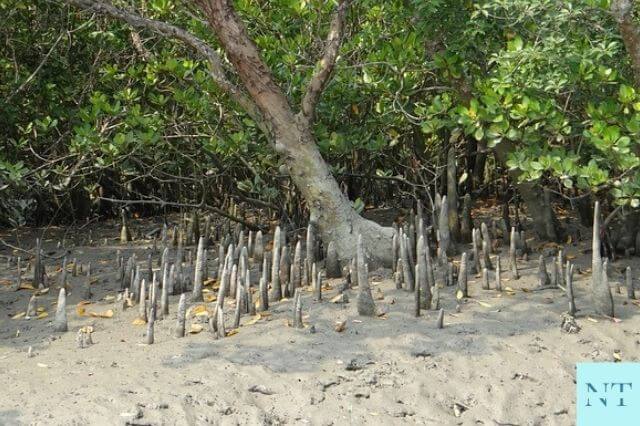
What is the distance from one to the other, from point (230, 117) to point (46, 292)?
1671mm

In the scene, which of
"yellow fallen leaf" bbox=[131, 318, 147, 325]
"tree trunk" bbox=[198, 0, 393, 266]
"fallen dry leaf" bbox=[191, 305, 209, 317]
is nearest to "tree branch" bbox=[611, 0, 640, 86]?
"tree trunk" bbox=[198, 0, 393, 266]

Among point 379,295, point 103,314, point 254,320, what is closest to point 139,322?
point 103,314

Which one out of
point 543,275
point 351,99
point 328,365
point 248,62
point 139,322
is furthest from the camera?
point 351,99

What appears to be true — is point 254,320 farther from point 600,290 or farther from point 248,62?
point 600,290

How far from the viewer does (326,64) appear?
5184mm

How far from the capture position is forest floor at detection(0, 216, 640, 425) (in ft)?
12.2

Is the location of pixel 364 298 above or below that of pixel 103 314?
above

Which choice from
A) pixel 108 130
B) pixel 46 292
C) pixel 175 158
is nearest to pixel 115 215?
pixel 175 158

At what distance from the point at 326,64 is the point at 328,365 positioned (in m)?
1.90

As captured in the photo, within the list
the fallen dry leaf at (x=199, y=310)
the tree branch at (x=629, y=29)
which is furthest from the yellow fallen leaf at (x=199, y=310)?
the tree branch at (x=629, y=29)

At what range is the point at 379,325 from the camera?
4449 millimetres

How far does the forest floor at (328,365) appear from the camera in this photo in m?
3.72

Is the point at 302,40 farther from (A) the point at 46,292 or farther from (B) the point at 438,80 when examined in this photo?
(A) the point at 46,292

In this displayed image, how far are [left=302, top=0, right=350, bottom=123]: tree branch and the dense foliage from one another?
0.18 metres
